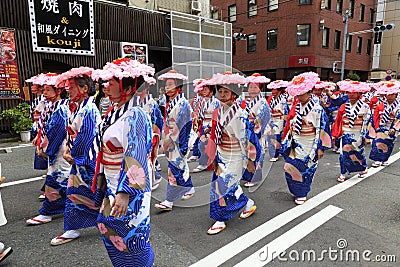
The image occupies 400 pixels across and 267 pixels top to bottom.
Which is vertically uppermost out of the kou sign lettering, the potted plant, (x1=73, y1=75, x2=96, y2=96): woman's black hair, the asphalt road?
the kou sign lettering

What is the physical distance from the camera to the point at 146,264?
219 cm

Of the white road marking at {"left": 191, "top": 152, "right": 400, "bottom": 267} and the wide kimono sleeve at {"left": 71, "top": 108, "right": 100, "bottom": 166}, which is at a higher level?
the wide kimono sleeve at {"left": 71, "top": 108, "right": 100, "bottom": 166}

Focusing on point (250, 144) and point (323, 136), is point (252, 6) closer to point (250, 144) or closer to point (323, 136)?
point (323, 136)

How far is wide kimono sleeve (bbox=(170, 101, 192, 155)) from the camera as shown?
4.25 meters

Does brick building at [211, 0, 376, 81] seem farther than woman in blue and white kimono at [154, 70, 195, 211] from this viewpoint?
Yes

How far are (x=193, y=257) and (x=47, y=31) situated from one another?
9.98 meters

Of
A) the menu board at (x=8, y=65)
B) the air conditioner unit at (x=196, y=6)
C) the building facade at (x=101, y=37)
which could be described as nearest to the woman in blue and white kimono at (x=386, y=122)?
the building facade at (x=101, y=37)

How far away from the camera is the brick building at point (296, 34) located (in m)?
20.6

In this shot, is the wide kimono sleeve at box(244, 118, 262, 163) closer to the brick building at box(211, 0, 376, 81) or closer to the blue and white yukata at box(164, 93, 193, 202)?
the blue and white yukata at box(164, 93, 193, 202)

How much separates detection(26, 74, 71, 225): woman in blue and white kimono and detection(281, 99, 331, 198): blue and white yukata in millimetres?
3165

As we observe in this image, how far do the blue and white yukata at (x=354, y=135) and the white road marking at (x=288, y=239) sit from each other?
5.34 ft

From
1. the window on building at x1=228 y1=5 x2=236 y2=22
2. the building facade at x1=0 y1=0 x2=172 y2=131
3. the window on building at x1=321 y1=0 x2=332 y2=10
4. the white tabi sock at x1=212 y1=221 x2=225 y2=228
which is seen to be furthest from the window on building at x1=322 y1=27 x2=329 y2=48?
the white tabi sock at x1=212 y1=221 x2=225 y2=228

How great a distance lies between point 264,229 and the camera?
11.1 ft

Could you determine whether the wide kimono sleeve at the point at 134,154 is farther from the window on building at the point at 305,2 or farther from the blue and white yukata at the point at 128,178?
the window on building at the point at 305,2
